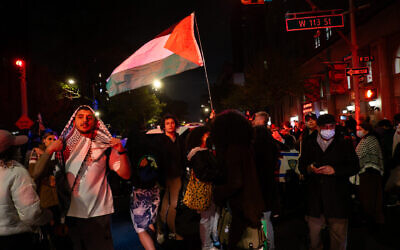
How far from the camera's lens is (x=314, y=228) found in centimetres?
423

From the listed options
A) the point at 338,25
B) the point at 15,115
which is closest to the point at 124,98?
the point at 15,115

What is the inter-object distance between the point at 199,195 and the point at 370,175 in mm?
3447

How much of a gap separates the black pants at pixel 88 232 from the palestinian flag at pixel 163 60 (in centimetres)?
316

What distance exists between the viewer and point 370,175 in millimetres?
5988

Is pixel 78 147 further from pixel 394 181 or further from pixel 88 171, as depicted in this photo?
pixel 394 181

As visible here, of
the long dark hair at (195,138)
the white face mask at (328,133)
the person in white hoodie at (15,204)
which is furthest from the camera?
the long dark hair at (195,138)

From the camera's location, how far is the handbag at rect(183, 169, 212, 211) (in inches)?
178

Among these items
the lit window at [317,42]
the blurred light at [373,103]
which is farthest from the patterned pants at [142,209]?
the lit window at [317,42]

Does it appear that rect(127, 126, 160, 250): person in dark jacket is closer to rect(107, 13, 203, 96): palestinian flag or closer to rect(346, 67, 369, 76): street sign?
rect(107, 13, 203, 96): palestinian flag

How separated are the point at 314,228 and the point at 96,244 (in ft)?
8.82

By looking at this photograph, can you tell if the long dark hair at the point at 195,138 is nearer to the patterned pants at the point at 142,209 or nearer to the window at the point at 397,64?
the patterned pants at the point at 142,209

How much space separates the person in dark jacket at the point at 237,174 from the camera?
2.97 m

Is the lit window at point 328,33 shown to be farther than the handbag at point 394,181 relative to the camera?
Yes

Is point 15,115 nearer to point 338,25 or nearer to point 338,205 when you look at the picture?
point 338,25
